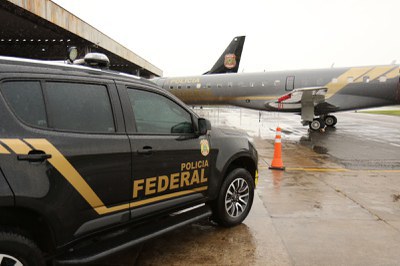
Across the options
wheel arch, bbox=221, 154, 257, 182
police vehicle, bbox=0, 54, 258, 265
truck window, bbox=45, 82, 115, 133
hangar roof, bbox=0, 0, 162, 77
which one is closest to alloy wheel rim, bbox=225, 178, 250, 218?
wheel arch, bbox=221, 154, 257, 182

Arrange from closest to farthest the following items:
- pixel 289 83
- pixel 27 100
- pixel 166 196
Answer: pixel 27 100 < pixel 166 196 < pixel 289 83

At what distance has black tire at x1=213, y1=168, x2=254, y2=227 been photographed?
13.1ft

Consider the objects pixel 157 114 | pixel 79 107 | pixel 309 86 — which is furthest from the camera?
pixel 309 86

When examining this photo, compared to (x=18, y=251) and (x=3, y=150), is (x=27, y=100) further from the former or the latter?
(x=18, y=251)

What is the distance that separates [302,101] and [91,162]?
14.6 metres

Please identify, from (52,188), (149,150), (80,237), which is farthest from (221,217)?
(52,188)

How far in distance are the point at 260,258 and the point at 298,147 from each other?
26.6ft

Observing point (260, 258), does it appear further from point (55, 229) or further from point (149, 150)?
point (55, 229)

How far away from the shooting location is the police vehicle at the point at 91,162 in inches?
86.8

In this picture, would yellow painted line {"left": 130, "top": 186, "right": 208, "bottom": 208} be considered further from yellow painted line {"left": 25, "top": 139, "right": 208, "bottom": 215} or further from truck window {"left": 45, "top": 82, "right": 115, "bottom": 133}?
truck window {"left": 45, "top": 82, "right": 115, "bottom": 133}

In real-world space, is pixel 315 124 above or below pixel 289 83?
below

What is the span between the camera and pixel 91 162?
259cm

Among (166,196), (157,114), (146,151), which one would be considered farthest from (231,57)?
(146,151)

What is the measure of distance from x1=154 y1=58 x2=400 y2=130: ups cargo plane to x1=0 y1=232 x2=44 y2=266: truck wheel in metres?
14.0
